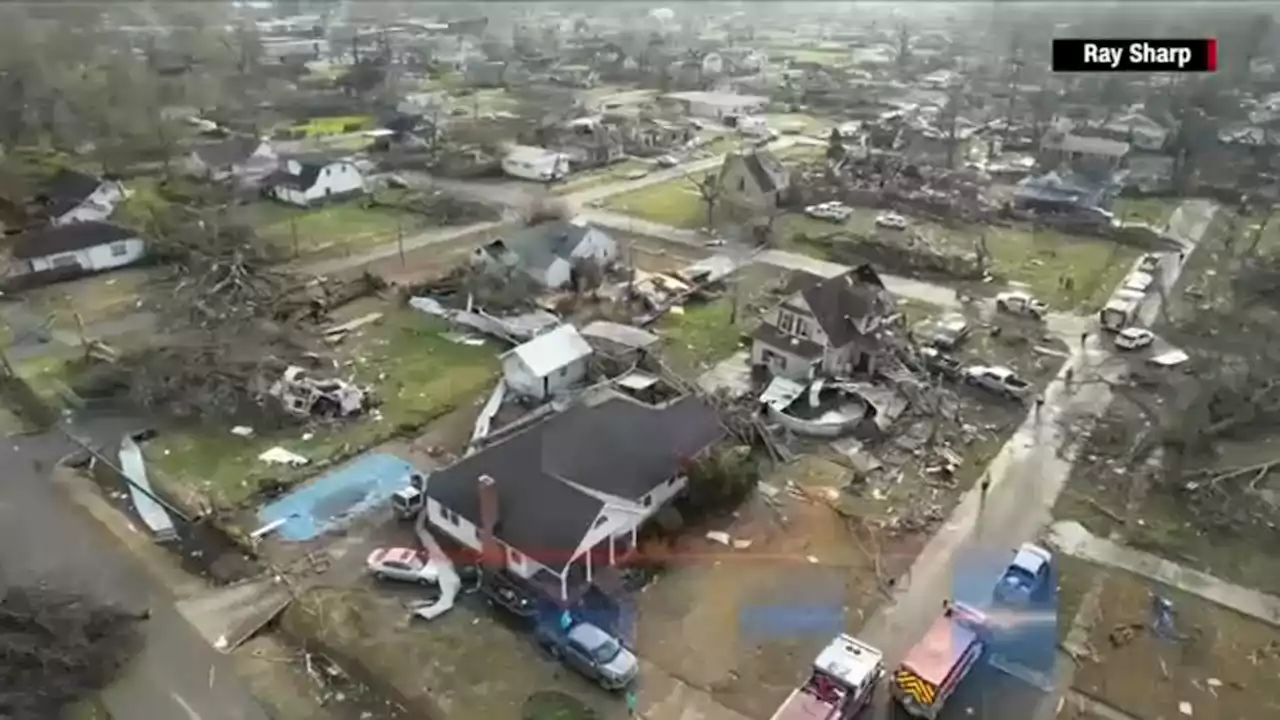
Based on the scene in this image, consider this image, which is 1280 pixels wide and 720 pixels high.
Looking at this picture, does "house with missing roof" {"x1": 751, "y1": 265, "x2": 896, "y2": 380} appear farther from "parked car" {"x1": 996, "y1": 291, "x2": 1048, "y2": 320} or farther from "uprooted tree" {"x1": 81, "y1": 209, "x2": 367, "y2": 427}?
"uprooted tree" {"x1": 81, "y1": 209, "x2": 367, "y2": 427}

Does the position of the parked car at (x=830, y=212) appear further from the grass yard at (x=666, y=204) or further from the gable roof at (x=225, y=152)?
the gable roof at (x=225, y=152)

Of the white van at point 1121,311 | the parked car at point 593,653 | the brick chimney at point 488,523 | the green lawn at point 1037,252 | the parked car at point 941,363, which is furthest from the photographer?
the green lawn at point 1037,252

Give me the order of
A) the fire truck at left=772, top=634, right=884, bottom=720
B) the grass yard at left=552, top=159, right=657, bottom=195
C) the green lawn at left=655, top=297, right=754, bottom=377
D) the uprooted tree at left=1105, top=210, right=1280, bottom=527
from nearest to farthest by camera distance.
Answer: the fire truck at left=772, top=634, right=884, bottom=720, the uprooted tree at left=1105, top=210, right=1280, bottom=527, the green lawn at left=655, top=297, right=754, bottom=377, the grass yard at left=552, top=159, right=657, bottom=195

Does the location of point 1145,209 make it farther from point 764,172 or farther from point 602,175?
point 602,175

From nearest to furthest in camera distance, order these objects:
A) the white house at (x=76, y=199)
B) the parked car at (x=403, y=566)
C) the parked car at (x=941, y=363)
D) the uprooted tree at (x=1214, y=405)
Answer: the parked car at (x=403, y=566) → the uprooted tree at (x=1214, y=405) → the parked car at (x=941, y=363) → the white house at (x=76, y=199)

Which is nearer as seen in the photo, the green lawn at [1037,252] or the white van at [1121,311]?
the white van at [1121,311]

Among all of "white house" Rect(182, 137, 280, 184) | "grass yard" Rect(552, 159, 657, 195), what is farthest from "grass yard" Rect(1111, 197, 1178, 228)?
"white house" Rect(182, 137, 280, 184)
